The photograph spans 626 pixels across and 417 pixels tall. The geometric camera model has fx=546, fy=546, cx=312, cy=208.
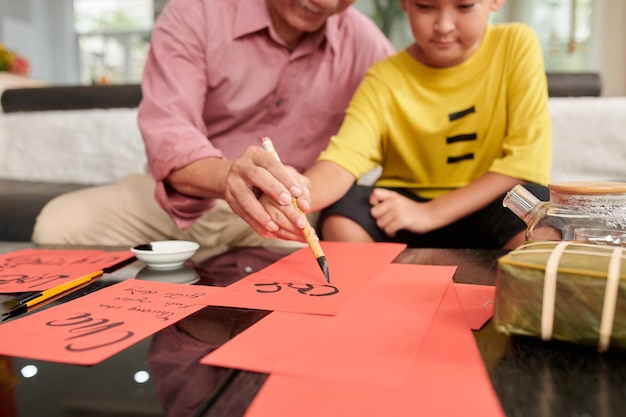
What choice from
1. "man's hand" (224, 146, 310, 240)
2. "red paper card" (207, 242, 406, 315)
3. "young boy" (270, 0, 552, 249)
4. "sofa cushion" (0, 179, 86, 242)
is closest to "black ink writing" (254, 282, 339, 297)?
"red paper card" (207, 242, 406, 315)

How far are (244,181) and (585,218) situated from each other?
0.44 metres

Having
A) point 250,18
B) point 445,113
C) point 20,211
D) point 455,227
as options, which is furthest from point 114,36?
point 455,227

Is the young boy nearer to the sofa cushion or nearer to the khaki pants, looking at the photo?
the khaki pants

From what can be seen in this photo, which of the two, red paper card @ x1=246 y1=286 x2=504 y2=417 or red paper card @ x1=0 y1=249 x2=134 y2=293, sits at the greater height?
red paper card @ x1=246 y1=286 x2=504 y2=417

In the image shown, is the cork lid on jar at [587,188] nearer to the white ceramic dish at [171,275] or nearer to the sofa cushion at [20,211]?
the white ceramic dish at [171,275]

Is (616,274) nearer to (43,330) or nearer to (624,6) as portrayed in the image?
(43,330)

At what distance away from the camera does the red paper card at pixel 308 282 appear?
542mm

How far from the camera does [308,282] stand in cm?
63

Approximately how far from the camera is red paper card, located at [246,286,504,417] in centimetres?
33

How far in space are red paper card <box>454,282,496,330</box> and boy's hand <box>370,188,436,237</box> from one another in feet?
1.34

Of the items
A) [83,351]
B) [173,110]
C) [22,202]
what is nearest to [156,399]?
[83,351]

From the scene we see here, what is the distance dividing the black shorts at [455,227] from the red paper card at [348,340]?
1.48ft

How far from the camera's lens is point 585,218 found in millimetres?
533

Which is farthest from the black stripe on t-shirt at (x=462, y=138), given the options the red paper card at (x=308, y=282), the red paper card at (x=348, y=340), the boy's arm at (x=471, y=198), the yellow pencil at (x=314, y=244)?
the red paper card at (x=348, y=340)
